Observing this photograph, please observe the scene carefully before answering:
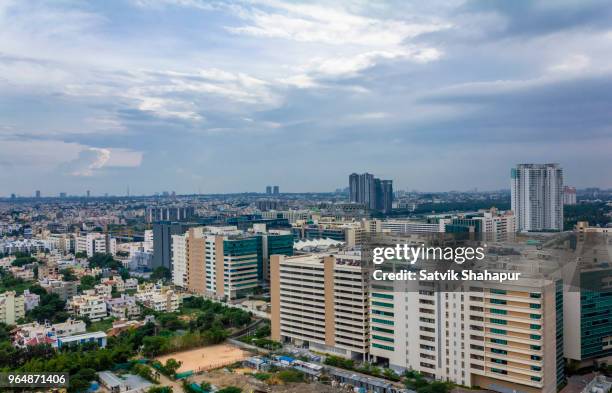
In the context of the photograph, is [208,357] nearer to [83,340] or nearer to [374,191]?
[83,340]

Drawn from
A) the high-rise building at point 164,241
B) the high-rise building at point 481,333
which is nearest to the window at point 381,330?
the high-rise building at point 481,333

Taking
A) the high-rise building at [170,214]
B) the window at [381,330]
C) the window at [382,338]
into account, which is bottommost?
the window at [382,338]

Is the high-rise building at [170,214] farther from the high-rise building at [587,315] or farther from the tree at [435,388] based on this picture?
the tree at [435,388]

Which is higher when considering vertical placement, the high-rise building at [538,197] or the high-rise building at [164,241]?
the high-rise building at [538,197]

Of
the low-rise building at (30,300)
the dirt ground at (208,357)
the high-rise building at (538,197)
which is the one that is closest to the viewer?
the dirt ground at (208,357)

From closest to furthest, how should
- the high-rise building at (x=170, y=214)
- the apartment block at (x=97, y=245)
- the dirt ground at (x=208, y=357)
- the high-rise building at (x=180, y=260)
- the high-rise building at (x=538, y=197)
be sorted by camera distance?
the dirt ground at (x=208, y=357)
the high-rise building at (x=180, y=260)
the apartment block at (x=97, y=245)
the high-rise building at (x=538, y=197)
the high-rise building at (x=170, y=214)

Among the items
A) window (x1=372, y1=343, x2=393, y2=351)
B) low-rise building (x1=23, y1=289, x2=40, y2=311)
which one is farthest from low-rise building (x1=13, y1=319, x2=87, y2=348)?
window (x1=372, y1=343, x2=393, y2=351)

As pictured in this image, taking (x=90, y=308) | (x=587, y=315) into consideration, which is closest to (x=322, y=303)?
(x=587, y=315)
